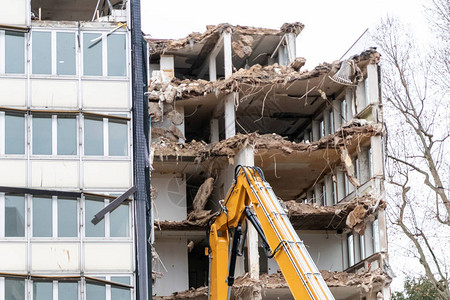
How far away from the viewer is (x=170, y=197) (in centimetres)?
4853

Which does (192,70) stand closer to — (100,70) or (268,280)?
(268,280)

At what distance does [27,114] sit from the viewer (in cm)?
3447

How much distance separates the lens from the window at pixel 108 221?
111ft

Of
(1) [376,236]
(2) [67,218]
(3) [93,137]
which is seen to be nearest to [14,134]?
(3) [93,137]

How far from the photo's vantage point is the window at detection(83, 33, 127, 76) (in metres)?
35.7

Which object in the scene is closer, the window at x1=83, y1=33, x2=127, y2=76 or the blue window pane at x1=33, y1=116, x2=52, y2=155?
the blue window pane at x1=33, y1=116, x2=52, y2=155

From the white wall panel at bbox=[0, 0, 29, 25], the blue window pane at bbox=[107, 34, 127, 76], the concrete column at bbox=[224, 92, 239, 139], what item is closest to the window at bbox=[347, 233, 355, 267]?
the concrete column at bbox=[224, 92, 239, 139]

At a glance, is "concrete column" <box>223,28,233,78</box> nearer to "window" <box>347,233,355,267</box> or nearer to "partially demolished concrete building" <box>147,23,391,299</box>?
"partially demolished concrete building" <box>147,23,391,299</box>

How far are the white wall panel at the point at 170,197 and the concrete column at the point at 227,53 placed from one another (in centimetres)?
587

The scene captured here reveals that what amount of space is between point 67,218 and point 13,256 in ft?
7.20

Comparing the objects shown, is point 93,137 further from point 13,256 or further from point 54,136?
point 13,256

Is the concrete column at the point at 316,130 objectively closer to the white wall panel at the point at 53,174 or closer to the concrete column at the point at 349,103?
the concrete column at the point at 349,103

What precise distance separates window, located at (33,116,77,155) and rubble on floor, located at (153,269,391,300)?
12.0 meters

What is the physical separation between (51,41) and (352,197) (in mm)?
17624
